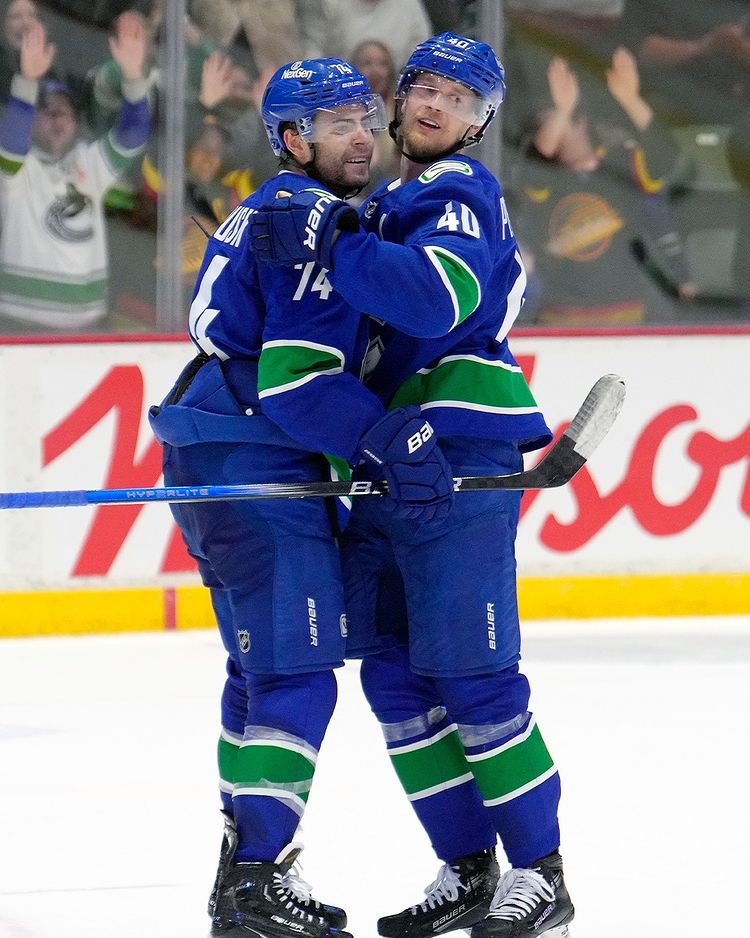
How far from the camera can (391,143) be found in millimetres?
5184

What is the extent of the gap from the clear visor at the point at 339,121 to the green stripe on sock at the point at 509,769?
2.78ft

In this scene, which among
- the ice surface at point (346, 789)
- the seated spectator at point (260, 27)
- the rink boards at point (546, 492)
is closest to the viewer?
the ice surface at point (346, 789)

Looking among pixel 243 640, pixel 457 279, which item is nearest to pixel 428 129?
pixel 457 279

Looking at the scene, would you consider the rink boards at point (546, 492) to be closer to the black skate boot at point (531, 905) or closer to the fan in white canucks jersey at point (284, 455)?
the fan in white canucks jersey at point (284, 455)

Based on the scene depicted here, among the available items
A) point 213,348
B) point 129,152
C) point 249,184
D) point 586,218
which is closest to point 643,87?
point 586,218

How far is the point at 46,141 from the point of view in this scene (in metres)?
4.99

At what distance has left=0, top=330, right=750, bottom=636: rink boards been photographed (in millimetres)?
4742

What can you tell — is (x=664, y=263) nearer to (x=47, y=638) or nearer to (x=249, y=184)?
(x=249, y=184)

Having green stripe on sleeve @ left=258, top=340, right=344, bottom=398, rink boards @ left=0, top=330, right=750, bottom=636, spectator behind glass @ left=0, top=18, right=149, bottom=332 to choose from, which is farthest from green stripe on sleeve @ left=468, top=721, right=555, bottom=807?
spectator behind glass @ left=0, top=18, right=149, bottom=332

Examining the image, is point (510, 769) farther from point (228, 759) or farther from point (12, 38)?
point (12, 38)

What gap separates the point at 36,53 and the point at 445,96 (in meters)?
2.94

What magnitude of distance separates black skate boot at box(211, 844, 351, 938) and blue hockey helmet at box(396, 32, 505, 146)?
3.34ft

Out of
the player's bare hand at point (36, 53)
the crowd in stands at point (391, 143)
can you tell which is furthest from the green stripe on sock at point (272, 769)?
the player's bare hand at point (36, 53)

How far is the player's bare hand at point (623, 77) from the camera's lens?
17.5 ft
